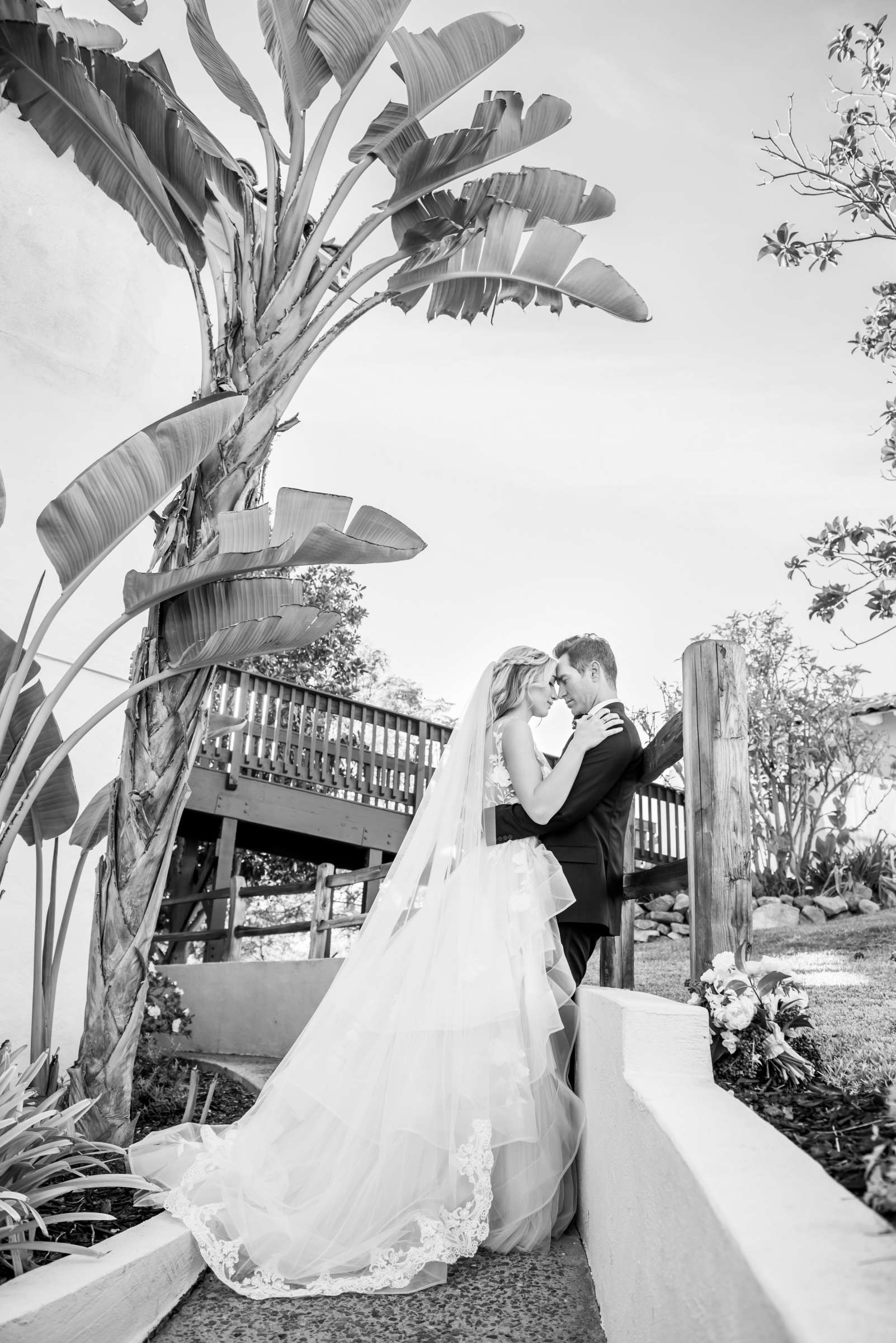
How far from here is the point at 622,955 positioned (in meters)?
3.55

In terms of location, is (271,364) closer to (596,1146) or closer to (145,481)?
(145,481)

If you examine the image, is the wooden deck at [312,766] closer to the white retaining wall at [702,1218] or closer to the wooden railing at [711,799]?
the wooden railing at [711,799]

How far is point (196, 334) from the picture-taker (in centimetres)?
609

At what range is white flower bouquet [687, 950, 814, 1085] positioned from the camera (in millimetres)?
2064

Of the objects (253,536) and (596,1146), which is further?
(253,536)

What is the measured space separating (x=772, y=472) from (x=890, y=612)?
11328mm

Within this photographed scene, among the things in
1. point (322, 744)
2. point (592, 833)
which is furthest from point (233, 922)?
point (592, 833)

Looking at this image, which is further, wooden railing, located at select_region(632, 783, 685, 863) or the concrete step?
wooden railing, located at select_region(632, 783, 685, 863)

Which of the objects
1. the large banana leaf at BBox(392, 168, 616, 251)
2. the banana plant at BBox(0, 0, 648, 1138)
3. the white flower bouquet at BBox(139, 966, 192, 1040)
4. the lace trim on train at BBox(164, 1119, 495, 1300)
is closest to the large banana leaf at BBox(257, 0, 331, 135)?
the banana plant at BBox(0, 0, 648, 1138)

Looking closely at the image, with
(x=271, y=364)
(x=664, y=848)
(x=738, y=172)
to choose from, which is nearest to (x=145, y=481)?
(x=271, y=364)

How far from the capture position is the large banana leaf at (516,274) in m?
4.25

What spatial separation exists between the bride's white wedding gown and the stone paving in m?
0.05

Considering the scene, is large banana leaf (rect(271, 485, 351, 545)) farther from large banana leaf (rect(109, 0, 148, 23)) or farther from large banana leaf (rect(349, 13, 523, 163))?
large banana leaf (rect(109, 0, 148, 23))

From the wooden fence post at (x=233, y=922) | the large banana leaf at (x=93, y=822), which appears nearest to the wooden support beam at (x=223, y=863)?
the wooden fence post at (x=233, y=922)
